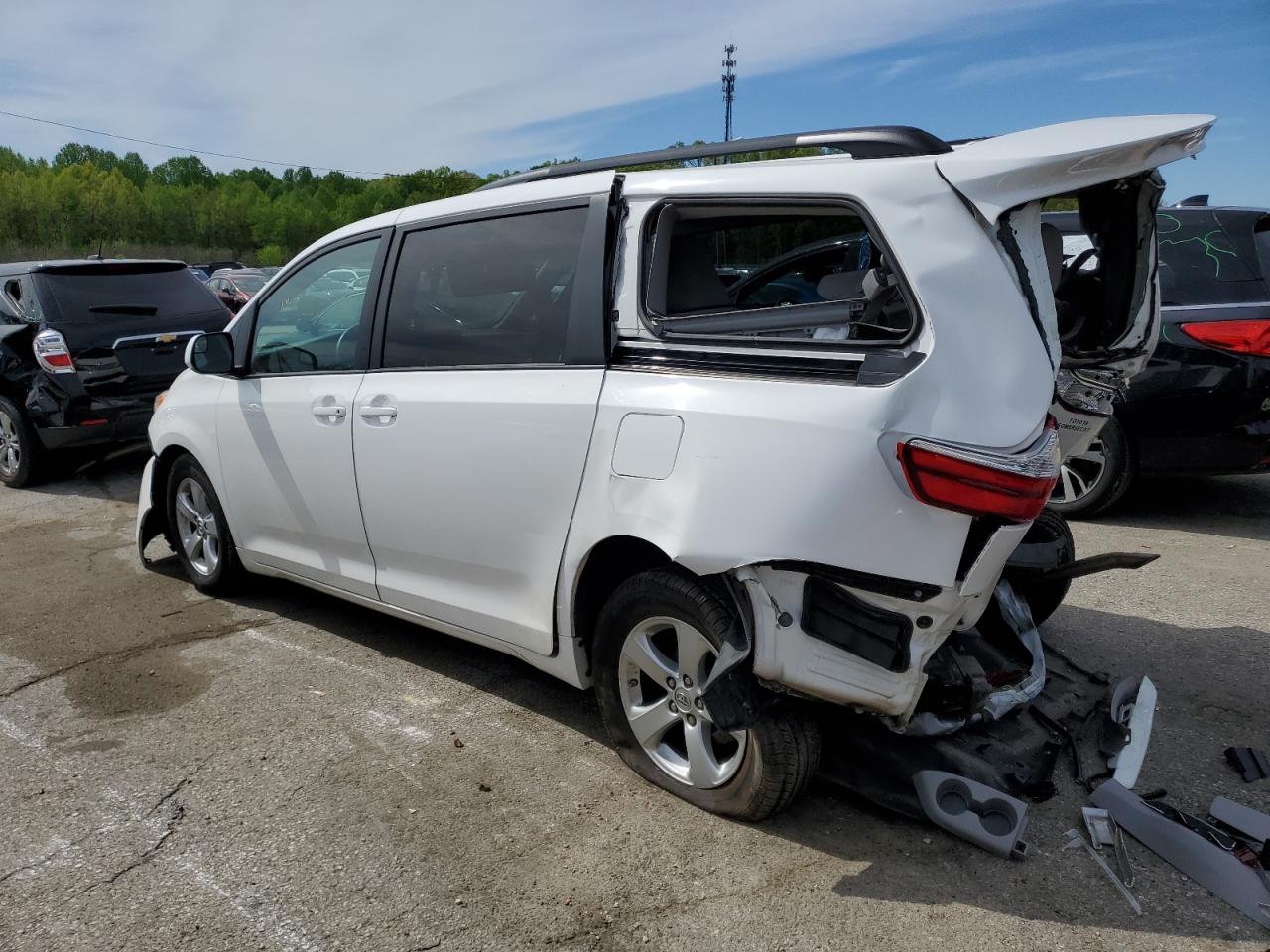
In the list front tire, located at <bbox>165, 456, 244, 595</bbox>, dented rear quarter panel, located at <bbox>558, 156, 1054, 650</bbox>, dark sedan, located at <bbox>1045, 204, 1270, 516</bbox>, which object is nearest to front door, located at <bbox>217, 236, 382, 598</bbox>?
front tire, located at <bbox>165, 456, 244, 595</bbox>

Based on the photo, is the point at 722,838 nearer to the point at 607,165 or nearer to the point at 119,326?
the point at 607,165

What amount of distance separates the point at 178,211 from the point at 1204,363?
355ft

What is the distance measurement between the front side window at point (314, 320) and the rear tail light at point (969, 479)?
2440mm

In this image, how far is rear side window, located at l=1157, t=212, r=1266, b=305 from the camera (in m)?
5.46

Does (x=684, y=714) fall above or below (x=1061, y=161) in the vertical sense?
below

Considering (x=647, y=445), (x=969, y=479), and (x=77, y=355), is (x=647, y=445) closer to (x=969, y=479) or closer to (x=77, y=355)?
(x=969, y=479)

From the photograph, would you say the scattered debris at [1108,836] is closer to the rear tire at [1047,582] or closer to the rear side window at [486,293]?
the rear tire at [1047,582]

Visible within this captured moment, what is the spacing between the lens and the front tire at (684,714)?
8.92 ft

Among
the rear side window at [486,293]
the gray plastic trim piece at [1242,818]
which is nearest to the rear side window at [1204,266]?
the gray plastic trim piece at [1242,818]

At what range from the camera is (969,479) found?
2.32m

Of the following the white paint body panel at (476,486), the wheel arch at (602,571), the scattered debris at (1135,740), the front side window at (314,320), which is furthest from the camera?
the front side window at (314,320)

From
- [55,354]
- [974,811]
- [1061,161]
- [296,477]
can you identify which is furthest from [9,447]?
[1061,161]

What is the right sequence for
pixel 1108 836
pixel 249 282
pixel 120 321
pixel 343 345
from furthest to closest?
pixel 249 282
pixel 120 321
pixel 343 345
pixel 1108 836

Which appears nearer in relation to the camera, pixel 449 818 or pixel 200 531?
pixel 449 818
